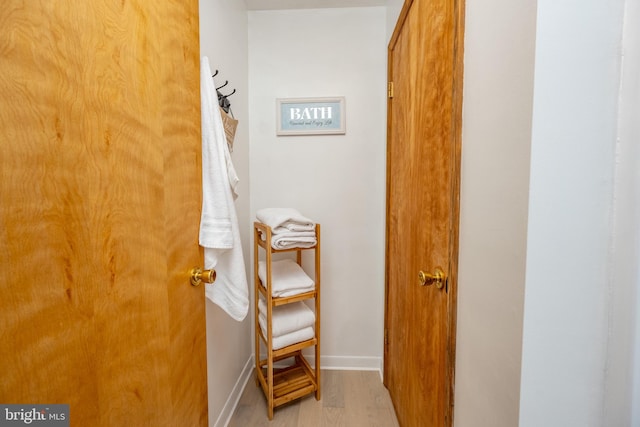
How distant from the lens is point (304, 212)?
1.69 m

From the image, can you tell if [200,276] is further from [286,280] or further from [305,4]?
[305,4]

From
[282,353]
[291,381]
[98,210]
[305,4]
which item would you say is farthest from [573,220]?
[305,4]

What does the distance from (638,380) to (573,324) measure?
0.46 feet

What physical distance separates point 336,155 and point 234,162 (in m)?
0.65

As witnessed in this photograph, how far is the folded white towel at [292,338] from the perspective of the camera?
4.23 ft

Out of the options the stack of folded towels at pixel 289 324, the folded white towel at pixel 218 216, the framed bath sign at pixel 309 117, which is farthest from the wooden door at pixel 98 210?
the framed bath sign at pixel 309 117

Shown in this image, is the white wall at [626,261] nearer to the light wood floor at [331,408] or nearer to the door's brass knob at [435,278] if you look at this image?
the door's brass knob at [435,278]

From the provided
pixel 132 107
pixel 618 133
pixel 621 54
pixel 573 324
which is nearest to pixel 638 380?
pixel 573 324

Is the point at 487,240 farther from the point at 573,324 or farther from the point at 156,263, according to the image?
the point at 156,263

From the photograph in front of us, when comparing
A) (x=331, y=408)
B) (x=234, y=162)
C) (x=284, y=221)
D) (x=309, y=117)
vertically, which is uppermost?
(x=309, y=117)

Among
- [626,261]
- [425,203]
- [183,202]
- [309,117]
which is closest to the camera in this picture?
[626,261]

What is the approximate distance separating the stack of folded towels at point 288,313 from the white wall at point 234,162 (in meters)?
0.23

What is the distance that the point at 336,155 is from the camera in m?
1.66

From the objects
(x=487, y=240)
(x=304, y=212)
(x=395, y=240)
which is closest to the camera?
(x=487, y=240)
